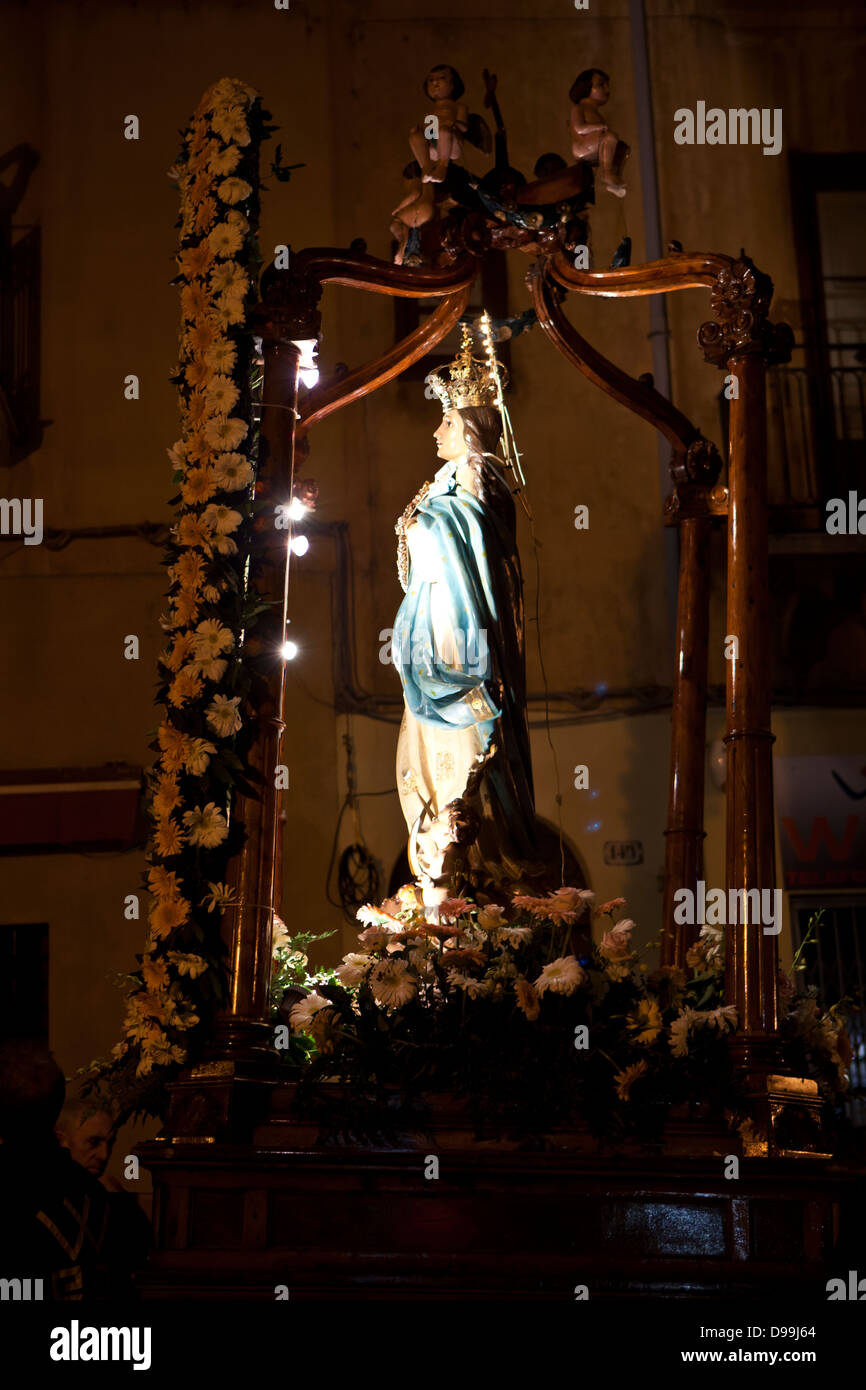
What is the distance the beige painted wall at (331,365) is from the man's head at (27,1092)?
4970 mm

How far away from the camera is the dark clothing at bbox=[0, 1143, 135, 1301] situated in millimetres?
4348

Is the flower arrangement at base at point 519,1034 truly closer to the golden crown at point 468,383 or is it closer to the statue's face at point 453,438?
the statue's face at point 453,438

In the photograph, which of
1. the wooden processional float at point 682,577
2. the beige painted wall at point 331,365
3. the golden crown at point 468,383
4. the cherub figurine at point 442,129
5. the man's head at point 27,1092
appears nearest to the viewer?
the man's head at point 27,1092

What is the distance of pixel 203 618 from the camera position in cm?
498

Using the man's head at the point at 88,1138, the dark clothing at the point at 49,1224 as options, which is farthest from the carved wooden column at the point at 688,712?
the dark clothing at the point at 49,1224

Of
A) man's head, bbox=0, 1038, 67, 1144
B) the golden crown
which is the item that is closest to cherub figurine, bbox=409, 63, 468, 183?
the golden crown

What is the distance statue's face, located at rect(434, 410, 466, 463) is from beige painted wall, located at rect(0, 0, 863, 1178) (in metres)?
3.50

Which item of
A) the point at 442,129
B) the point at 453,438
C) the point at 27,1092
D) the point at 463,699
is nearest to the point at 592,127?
the point at 442,129

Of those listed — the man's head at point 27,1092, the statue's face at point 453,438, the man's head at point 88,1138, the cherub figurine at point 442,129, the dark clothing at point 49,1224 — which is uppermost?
the cherub figurine at point 442,129

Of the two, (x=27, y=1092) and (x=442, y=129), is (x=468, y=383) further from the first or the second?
(x=27, y=1092)

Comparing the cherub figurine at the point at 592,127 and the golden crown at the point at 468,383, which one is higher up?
the cherub figurine at the point at 592,127

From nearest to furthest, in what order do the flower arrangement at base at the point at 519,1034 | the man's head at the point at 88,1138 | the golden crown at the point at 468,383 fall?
the flower arrangement at base at the point at 519,1034 < the man's head at the point at 88,1138 < the golden crown at the point at 468,383

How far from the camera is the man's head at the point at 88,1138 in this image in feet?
16.4

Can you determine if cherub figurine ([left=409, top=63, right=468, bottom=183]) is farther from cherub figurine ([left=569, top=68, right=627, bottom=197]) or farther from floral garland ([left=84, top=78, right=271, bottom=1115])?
floral garland ([left=84, top=78, right=271, bottom=1115])
